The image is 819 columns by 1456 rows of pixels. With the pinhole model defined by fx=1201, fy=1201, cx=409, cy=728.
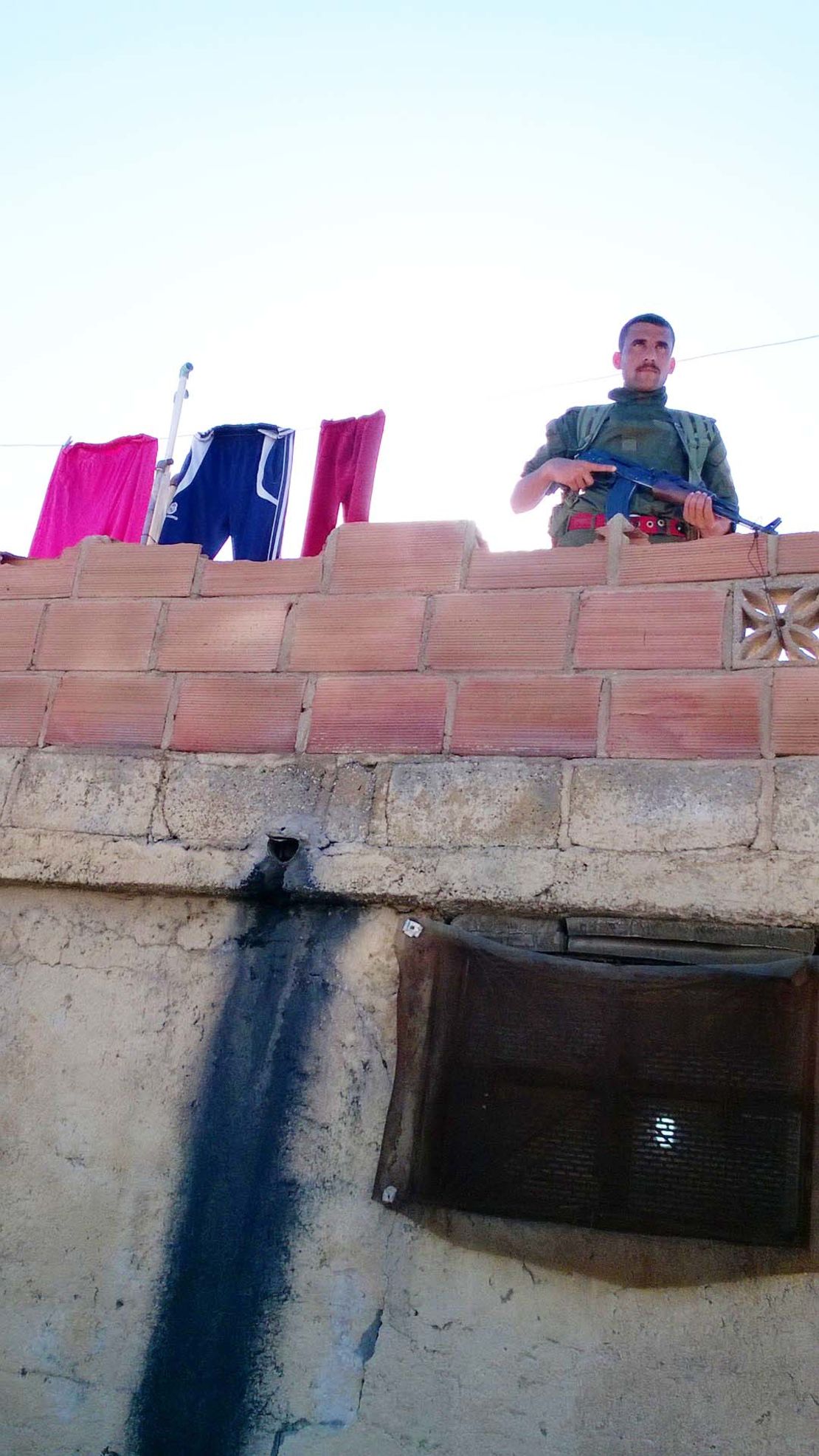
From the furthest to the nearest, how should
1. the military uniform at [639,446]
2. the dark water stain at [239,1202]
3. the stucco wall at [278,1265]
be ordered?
the military uniform at [639,446] → the dark water stain at [239,1202] → the stucco wall at [278,1265]

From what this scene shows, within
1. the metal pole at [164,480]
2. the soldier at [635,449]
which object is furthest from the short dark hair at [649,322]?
the metal pole at [164,480]

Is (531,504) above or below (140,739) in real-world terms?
above

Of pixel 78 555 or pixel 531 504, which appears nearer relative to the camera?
pixel 78 555

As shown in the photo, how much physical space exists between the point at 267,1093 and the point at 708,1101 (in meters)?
1.02

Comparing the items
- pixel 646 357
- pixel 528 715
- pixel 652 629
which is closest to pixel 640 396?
pixel 646 357

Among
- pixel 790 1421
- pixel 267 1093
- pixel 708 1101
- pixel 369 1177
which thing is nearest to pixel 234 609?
pixel 267 1093

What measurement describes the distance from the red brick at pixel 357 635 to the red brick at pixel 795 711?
94 centimetres

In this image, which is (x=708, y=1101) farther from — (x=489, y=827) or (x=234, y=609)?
(x=234, y=609)

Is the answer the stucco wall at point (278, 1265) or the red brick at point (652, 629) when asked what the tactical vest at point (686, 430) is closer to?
the red brick at point (652, 629)

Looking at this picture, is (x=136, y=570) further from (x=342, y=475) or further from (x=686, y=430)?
(x=686, y=430)

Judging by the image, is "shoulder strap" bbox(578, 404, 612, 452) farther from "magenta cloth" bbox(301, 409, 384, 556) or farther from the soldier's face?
"magenta cloth" bbox(301, 409, 384, 556)

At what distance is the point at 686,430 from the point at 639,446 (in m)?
0.16

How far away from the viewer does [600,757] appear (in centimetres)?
293

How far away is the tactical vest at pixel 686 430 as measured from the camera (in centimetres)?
393
